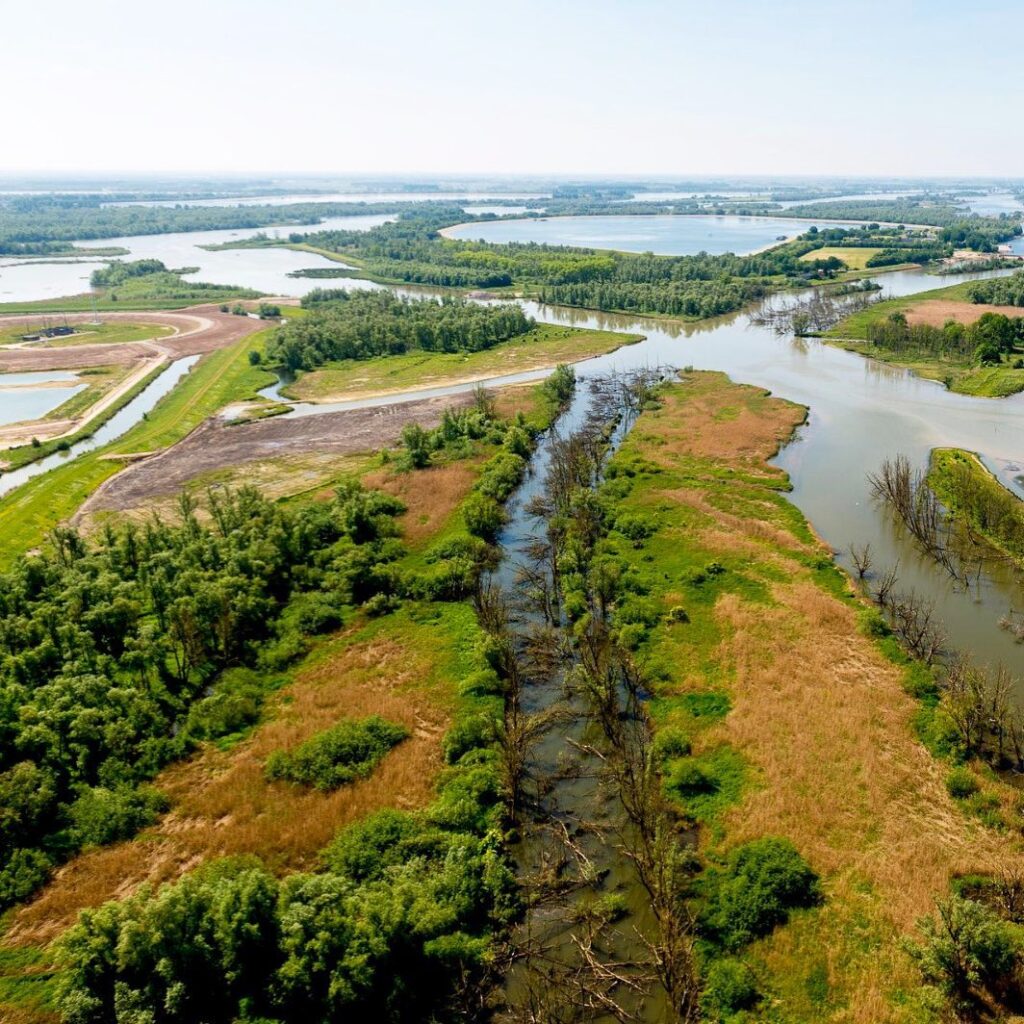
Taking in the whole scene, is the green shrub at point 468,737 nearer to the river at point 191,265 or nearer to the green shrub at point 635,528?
the green shrub at point 635,528

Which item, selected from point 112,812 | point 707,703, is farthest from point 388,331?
point 112,812

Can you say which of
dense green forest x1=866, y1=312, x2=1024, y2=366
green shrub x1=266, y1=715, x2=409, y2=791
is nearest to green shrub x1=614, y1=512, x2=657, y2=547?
green shrub x1=266, y1=715, x2=409, y2=791

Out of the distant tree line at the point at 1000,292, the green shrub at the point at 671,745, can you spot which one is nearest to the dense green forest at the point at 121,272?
the green shrub at the point at 671,745

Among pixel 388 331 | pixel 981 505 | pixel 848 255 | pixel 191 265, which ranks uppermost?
pixel 191 265

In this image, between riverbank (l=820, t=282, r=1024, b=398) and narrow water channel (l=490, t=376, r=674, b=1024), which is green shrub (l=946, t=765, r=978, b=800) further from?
riverbank (l=820, t=282, r=1024, b=398)

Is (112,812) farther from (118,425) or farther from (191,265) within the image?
(191,265)

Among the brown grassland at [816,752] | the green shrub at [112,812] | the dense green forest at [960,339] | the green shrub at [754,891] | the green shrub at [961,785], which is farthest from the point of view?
the dense green forest at [960,339]

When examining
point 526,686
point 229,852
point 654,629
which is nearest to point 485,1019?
point 229,852

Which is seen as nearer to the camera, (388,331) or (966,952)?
(966,952)
